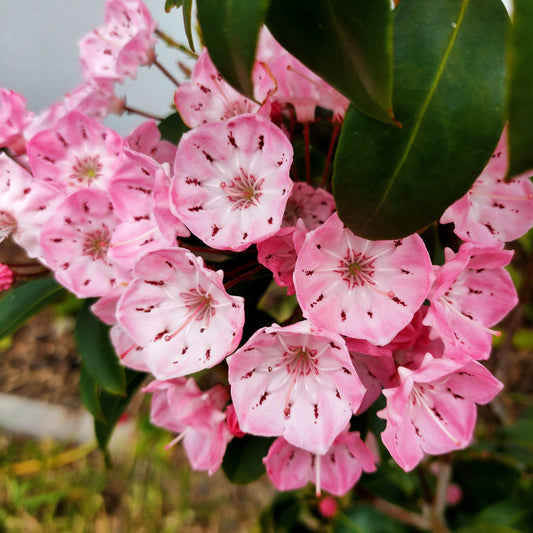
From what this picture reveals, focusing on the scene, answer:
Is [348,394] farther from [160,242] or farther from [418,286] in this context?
[160,242]

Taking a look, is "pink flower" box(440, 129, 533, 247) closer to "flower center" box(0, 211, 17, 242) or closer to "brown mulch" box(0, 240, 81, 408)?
"flower center" box(0, 211, 17, 242)

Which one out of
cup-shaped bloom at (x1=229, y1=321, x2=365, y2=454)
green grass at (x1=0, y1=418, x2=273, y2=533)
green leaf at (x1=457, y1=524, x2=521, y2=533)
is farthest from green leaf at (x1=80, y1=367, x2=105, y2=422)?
green grass at (x1=0, y1=418, x2=273, y2=533)

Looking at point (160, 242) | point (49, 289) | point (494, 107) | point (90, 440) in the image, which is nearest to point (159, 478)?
point (90, 440)

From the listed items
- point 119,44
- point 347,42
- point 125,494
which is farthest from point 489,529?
point 125,494

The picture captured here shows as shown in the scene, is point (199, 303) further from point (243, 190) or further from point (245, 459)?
point (245, 459)

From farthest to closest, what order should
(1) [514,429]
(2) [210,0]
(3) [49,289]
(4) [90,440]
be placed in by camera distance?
(4) [90,440], (1) [514,429], (3) [49,289], (2) [210,0]

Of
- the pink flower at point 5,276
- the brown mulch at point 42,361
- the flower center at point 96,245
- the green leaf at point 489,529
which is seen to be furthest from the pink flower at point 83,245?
the brown mulch at point 42,361
